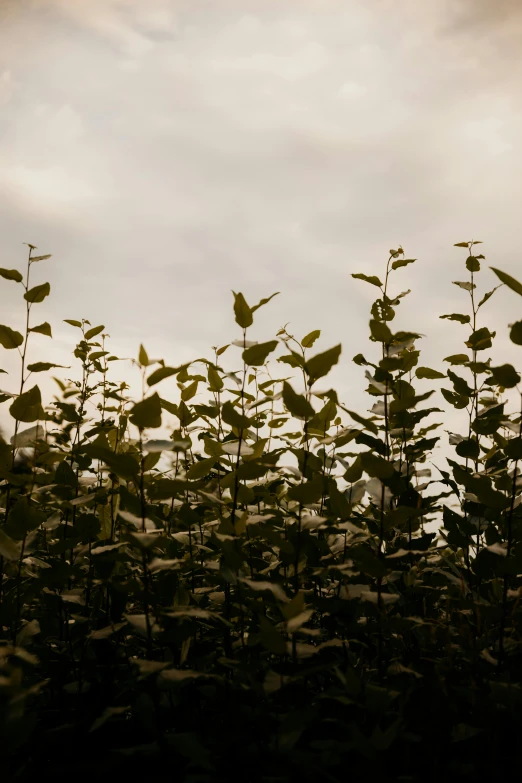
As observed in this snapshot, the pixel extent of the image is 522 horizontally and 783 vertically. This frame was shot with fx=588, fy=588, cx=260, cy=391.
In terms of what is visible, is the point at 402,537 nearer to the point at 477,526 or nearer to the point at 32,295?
the point at 477,526

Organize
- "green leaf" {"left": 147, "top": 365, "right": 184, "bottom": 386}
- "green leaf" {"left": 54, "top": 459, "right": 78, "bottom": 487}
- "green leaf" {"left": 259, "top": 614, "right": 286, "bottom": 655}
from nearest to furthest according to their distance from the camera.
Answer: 1. "green leaf" {"left": 259, "top": 614, "right": 286, "bottom": 655}
2. "green leaf" {"left": 147, "top": 365, "right": 184, "bottom": 386}
3. "green leaf" {"left": 54, "top": 459, "right": 78, "bottom": 487}

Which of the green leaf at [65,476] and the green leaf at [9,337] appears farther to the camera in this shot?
the green leaf at [65,476]

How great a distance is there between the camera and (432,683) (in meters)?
2.34

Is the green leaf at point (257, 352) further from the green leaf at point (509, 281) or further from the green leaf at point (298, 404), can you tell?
the green leaf at point (509, 281)

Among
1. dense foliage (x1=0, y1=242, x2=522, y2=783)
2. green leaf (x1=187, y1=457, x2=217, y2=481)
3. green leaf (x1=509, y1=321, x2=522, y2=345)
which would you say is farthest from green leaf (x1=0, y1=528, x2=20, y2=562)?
green leaf (x1=509, y1=321, x2=522, y2=345)

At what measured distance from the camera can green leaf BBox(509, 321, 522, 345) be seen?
7.11ft

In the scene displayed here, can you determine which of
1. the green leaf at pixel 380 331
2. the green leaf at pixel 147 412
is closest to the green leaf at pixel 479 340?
the green leaf at pixel 380 331

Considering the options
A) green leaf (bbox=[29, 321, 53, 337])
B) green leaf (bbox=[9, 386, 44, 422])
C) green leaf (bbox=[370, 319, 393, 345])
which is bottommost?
green leaf (bbox=[9, 386, 44, 422])

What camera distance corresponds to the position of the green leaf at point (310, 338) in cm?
308

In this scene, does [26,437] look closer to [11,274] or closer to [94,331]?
[11,274]

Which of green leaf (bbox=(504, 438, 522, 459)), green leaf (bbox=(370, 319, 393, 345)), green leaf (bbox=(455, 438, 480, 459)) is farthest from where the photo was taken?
green leaf (bbox=(455, 438, 480, 459))

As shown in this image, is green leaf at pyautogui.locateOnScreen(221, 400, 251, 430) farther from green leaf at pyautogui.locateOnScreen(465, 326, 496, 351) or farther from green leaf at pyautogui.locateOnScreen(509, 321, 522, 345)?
green leaf at pyautogui.locateOnScreen(465, 326, 496, 351)

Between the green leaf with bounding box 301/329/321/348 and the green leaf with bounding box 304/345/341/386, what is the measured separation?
914 millimetres

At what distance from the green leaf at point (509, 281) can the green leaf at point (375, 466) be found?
778mm
